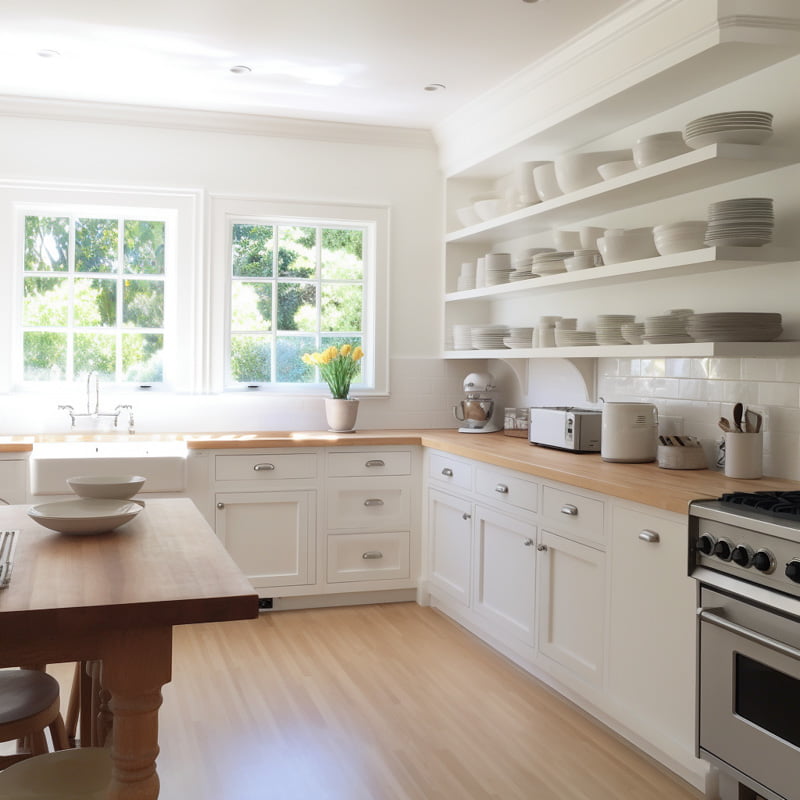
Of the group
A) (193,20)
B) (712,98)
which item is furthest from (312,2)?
(712,98)

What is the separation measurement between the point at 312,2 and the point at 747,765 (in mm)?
2959

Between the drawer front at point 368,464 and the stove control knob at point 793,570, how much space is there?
2.70 meters

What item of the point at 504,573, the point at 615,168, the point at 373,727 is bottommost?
the point at 373,727

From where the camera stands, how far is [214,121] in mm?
4938

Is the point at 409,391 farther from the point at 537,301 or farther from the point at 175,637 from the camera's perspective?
the point at 175,637

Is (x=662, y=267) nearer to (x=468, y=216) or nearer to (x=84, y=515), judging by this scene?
(x=468, y=216)

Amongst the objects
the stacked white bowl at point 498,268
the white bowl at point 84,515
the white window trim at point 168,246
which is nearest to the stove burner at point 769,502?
the white bowl at point 84,515

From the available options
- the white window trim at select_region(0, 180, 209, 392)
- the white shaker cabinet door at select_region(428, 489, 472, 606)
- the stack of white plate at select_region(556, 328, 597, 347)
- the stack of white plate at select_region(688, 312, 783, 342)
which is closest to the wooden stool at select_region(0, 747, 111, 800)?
the stack of white plate at select_region(688, 312, 783, 342)

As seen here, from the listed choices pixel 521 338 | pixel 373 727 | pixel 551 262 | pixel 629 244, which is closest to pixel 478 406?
pixel 521 338

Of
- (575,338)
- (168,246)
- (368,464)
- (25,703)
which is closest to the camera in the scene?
(25,703)

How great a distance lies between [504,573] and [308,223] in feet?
8.03

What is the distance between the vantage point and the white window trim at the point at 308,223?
502 centimetres

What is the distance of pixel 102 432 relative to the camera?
4777 millimetres

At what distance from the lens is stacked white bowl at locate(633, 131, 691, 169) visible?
3.28 m
